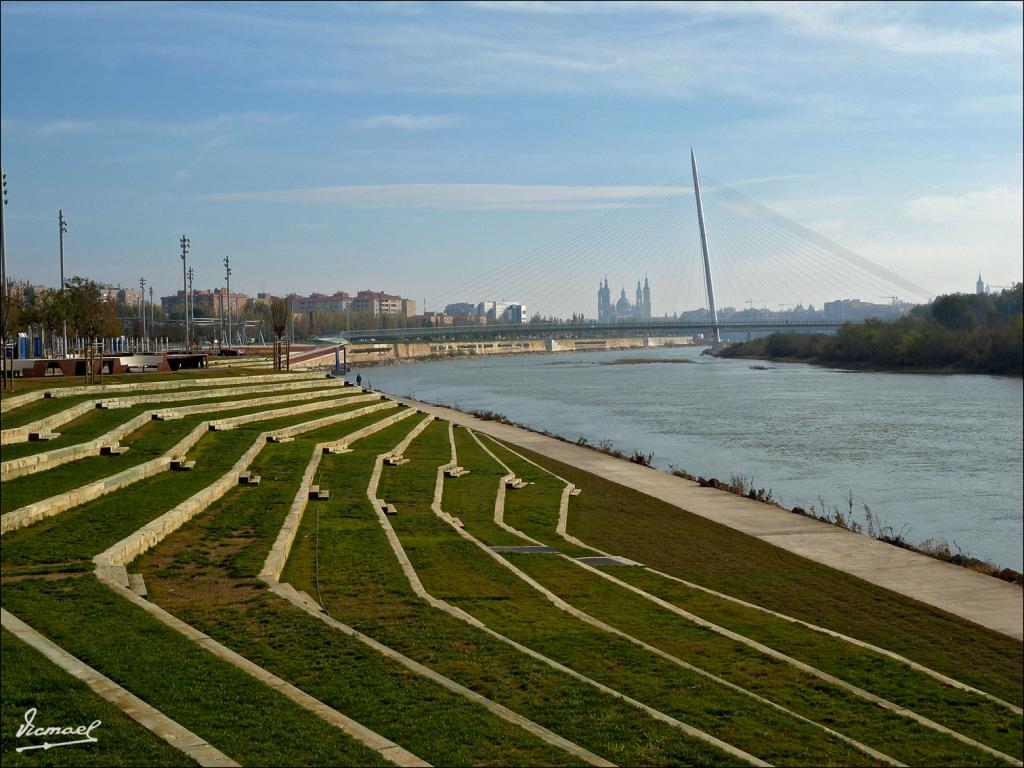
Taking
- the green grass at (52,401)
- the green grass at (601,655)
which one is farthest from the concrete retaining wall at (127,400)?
the green grass at (601,655)

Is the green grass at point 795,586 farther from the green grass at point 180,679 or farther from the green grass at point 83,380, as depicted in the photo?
the green grass at point 83,380

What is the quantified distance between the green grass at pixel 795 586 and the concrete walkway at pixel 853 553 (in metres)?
0.47

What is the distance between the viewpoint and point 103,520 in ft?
40.5

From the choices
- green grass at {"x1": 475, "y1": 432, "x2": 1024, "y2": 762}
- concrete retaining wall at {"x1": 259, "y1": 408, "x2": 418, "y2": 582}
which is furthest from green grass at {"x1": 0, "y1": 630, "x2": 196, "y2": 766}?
green grass at {"x1": 475, "y1": 432, "x2": 1024, "y2": 762}

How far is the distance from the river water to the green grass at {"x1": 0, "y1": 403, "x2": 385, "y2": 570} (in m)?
14.0

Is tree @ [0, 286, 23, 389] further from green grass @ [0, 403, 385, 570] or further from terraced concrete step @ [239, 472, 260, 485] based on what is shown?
terraced concrete step @ [239, 472, 260, 485]

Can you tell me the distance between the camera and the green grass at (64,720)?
6039 millimetres

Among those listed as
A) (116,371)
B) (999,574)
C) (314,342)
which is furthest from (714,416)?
(314,342)

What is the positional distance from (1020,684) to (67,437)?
1502 cm

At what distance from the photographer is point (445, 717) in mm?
7305

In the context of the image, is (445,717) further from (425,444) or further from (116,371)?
(116,371)

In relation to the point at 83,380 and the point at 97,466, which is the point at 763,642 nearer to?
the point at 97,466

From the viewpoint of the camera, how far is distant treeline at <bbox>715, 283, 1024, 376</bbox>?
73625mm

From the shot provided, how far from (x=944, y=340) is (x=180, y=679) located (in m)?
82.6
